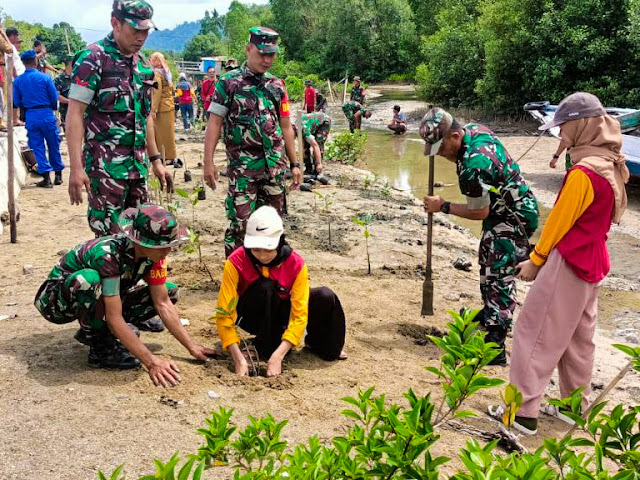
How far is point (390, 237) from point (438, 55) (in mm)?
16882

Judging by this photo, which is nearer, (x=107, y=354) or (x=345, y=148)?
(x=107, y=354)

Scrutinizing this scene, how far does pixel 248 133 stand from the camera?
508 cm

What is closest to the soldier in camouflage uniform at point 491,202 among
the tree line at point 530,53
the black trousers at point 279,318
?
the black trousers at point 279,318

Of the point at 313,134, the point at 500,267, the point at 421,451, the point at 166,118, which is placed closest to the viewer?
the point at 421,451

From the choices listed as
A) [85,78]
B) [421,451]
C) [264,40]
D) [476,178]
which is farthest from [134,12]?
Answer: [421,451]

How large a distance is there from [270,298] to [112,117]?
5.34ft

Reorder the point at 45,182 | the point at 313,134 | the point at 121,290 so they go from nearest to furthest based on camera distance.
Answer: the point at 121,290 < the point at 45,182 < the point at 313,134

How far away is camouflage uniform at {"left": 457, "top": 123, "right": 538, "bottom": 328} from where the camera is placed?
165 inches

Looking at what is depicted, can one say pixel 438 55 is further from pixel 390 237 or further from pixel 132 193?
pixel 132 193

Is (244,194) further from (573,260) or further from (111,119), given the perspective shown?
(573,260)

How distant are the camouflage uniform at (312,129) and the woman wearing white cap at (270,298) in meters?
7.17

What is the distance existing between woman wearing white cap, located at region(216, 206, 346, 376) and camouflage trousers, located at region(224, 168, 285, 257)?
1186mm

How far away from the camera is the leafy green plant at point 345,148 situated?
45.5 feet

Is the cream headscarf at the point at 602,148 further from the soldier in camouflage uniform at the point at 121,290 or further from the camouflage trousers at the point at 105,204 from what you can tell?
the camouflage trousers at the point at 105,204
